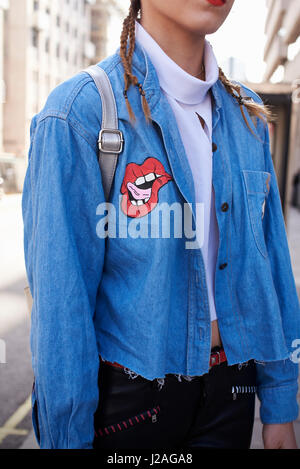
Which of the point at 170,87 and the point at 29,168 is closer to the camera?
the point at 29,168

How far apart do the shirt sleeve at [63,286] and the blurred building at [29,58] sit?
3360 centimetres

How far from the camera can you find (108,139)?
3.83 feet

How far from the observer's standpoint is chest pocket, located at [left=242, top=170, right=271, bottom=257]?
56.5 inches

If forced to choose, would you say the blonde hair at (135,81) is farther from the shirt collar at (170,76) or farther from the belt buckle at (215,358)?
the belt buckle at (215,358)

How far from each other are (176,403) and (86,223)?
57cm

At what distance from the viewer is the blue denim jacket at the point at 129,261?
1125 mm

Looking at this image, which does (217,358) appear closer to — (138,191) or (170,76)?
(138,191)

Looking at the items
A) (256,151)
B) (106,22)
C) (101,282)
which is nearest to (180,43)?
(256,151)

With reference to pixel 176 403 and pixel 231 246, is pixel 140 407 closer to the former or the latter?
pixel 176 403

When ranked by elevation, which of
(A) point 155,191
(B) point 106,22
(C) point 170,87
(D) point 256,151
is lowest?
(A) point 155,191

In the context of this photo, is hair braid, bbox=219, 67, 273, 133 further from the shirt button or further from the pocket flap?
the shirt button

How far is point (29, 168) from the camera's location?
1211 mm

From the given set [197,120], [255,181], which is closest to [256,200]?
[255,181]

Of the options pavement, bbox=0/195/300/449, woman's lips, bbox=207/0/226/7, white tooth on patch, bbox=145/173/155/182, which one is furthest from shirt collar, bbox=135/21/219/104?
pavement, bbox=0/195/300/449
